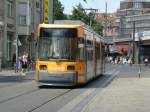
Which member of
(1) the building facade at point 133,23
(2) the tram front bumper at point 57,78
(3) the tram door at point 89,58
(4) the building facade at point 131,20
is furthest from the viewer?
(4) the building facade at point 131,20

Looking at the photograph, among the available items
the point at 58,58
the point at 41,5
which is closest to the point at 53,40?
the point at 58,58

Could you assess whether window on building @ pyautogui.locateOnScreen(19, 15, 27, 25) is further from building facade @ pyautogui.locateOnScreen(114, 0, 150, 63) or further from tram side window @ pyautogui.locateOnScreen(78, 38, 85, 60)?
building facade @ pyautogui.locateOnScreen(114, 0, 150, 63)

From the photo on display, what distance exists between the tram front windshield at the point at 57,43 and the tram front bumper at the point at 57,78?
80 cm

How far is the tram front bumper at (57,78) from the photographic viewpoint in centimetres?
2875

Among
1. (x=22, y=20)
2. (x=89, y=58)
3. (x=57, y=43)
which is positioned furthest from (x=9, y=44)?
(x=57, y=43)

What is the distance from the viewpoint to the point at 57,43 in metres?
29.1

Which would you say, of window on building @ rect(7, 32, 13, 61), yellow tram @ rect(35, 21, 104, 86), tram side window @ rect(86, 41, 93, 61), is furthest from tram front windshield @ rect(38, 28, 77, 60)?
window on building @ rect(7, 32, 13, 61)

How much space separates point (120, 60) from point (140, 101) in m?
106

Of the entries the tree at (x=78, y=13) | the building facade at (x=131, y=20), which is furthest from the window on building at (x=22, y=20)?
the building facade at (x=131, y=20)

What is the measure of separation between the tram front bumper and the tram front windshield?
0.80 m

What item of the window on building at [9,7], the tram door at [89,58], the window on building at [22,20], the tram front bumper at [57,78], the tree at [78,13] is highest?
the tree at [78,13]

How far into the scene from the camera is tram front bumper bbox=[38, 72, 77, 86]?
94.3 ft

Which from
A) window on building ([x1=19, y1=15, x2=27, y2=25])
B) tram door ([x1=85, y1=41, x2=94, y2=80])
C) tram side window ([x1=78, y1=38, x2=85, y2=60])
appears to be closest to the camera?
tram side window ([x1=78, y1=38, x2=85, y2=60])

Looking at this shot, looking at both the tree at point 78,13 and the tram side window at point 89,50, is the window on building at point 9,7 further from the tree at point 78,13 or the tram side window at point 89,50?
the tree at point 78,13
